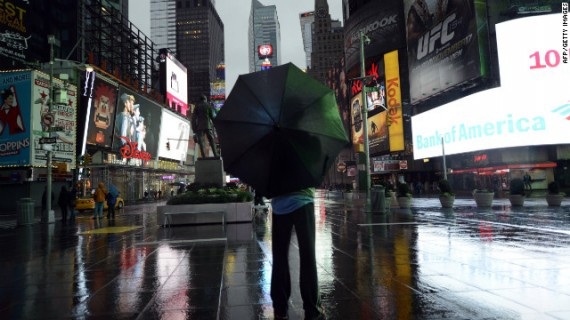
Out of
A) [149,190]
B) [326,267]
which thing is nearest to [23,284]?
[326,267]

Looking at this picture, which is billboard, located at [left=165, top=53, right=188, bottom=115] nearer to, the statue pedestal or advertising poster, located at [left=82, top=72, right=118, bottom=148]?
advertising poster, located at [left=82, top=72, right=118, bottom=148]

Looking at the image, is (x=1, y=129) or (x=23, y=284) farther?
(x=1, y=129)

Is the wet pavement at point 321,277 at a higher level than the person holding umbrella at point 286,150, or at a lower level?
lower

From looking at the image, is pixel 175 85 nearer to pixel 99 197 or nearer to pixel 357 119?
pixel 357 119

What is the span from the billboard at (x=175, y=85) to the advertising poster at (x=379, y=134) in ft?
119

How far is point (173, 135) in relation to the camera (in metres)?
65.3

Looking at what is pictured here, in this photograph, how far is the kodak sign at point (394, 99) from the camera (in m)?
67.8

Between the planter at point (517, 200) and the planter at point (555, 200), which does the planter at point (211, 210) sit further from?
the planter at point (555, 200)

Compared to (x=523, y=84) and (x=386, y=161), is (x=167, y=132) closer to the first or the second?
(x=386, y=161)

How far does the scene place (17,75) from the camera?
33.9 meters

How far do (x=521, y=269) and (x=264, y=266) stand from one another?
4253 millimetres

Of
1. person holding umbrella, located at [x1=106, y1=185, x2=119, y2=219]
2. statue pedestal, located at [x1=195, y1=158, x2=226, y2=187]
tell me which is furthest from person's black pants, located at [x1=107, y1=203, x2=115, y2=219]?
statue pedestal, located at [x1=195, y1=158, x2=226, y2=187]

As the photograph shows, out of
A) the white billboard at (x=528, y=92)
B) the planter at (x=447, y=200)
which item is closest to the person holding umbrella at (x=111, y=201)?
the planter at (x=447, y=200)

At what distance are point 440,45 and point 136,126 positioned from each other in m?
41.1
